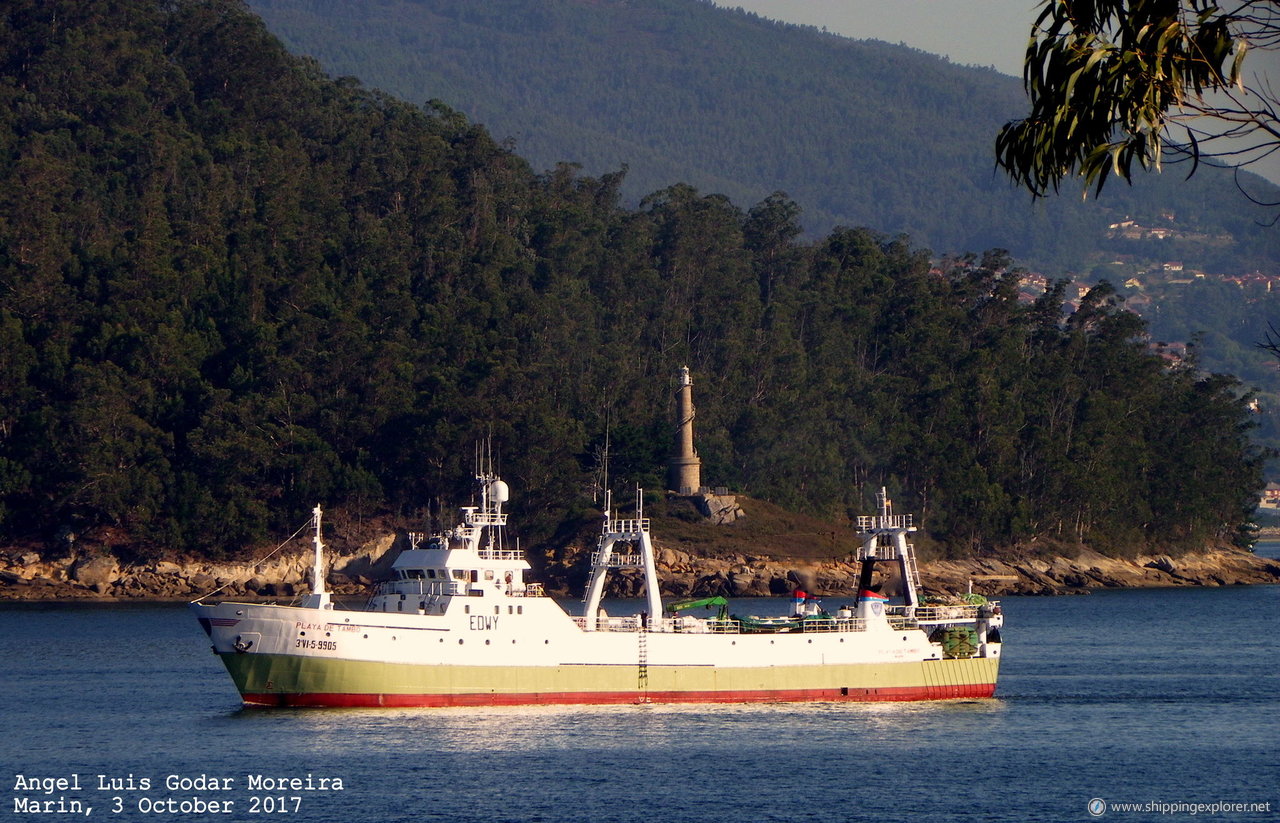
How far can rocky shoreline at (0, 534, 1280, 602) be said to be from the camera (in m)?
99.2

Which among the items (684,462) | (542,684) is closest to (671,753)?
(542,684)

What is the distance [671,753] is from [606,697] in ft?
21.9

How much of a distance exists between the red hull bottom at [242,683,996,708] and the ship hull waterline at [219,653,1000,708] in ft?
0.08

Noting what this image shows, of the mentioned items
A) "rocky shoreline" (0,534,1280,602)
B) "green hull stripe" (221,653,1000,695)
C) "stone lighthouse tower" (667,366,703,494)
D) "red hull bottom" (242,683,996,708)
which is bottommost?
"red hull bottom" (242,683,996,708)

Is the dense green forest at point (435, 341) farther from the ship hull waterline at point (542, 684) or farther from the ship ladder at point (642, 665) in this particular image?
the ship ladder at point (642, 665)

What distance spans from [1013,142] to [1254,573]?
124 meters

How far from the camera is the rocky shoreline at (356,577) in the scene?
9919cm

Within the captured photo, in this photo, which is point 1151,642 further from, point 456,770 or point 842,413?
point 842,413

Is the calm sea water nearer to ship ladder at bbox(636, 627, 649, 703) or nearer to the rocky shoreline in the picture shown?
ship ladder at bbox(636, 627, 649, 703)

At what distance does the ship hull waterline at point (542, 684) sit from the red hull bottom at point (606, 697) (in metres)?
0.03

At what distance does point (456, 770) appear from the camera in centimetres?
3634

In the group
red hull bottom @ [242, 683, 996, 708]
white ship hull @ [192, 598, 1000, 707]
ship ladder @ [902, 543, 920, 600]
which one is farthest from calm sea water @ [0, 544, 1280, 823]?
ship ladder @ [902, 543, 920, 600]

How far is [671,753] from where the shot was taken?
3894cm


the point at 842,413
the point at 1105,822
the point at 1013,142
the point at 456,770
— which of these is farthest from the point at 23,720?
the point at 842,413
